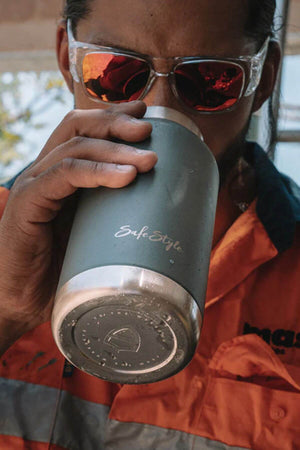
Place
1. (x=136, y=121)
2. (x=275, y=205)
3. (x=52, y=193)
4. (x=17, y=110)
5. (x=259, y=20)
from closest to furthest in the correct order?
(x=136, y=121), (x=52, y=193), (x=259, y=20), (x=275, y=205), (x=17, y=110)

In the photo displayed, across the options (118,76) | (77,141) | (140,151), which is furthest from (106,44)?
(140,151)

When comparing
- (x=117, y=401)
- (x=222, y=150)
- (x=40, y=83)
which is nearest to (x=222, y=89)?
(x=222, y=150)

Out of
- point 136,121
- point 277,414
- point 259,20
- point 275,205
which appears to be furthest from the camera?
point 275,205

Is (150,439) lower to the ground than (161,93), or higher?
lower

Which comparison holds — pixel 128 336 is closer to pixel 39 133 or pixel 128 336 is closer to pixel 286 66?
pixel 286 66

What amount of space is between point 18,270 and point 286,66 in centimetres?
174

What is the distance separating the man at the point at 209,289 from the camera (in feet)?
3.58

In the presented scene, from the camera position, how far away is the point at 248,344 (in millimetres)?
1376

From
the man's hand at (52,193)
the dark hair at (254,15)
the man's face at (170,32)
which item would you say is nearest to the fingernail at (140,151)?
the man's hand at (52,193)

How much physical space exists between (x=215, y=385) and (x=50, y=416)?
0.39 metres

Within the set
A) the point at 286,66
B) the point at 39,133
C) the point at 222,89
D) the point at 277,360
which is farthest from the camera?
the point at 39,133

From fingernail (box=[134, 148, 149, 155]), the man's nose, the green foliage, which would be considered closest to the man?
the man's nose

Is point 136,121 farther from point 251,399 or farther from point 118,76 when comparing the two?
point 251,399

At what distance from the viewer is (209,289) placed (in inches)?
57.3
